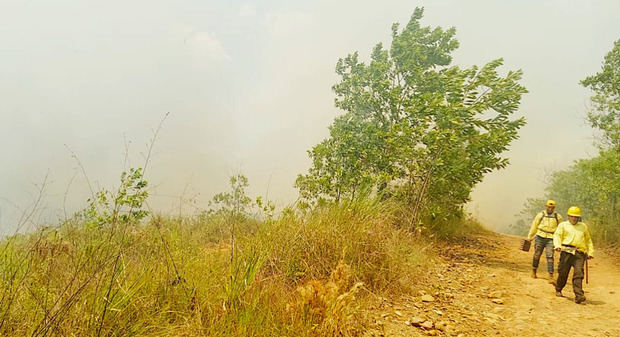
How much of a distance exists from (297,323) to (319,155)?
7872 mm

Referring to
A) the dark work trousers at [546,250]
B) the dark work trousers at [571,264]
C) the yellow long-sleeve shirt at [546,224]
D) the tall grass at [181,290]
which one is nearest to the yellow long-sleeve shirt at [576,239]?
the dark work trousers at [571,264]

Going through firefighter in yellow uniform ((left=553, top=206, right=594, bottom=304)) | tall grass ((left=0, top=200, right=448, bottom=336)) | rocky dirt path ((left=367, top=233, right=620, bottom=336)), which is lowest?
rocky dirt path ((left=367, top=233, right=620, bottom=336))

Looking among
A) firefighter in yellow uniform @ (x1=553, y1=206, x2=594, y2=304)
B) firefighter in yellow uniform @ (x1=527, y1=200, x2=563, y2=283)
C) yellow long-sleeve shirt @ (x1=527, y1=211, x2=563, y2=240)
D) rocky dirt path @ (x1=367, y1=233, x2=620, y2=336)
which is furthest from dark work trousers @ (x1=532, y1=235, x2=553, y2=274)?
firefighter in yellow uniform @ (x1=553, y1=206, x2=594, y2=304)

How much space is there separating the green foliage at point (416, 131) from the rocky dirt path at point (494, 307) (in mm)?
2428

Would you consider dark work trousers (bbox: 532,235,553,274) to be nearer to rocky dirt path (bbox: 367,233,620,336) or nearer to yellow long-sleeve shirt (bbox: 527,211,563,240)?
yellow long-sleeve shirt (bbox: 527,211,563,240)

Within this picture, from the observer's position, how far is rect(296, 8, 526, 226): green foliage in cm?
935

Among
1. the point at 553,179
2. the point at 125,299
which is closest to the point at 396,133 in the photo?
the point at 125,299

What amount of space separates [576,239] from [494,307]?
266 cm

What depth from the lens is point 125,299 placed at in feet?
9.47

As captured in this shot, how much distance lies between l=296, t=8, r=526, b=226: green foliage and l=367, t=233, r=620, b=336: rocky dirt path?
2.43 m

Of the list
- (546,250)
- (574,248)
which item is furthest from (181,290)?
(546,250)

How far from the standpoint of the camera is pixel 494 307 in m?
5.49

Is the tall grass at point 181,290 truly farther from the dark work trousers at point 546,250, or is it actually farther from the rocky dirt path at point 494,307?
the dark work trousers at point 546,250

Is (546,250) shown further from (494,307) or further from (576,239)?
(494,307)
